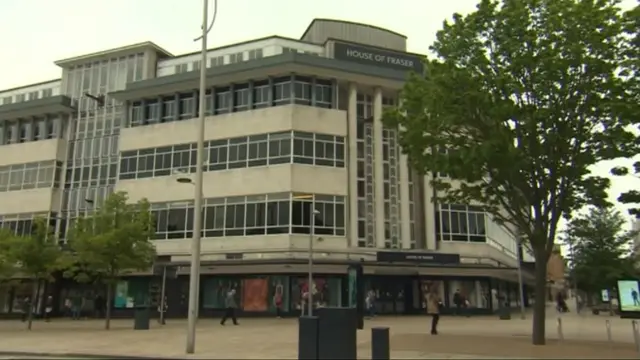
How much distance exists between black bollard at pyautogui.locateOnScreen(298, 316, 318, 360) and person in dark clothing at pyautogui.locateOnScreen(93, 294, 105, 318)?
29.4 meters

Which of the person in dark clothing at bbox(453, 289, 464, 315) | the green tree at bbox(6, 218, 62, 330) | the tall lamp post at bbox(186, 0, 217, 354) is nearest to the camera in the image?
the tall lamp post at bbox(186, 0, 217, 354)

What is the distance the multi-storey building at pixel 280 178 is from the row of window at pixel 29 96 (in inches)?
226

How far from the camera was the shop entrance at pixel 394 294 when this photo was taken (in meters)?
36.2

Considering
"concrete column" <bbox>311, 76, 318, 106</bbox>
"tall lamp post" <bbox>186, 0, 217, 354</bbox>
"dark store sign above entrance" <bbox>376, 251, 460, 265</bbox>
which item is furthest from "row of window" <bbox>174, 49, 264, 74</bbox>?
"tall lamp post" <bbox>186, 0, 217, 354</bbox>

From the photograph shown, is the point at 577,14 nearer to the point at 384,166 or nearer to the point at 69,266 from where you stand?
the point at 384,166

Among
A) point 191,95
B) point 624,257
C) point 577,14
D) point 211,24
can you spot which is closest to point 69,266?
point 191,95

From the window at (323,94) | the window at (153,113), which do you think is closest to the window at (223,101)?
the window at (153,113)

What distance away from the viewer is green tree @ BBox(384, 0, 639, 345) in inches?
626

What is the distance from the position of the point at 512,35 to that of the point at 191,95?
27.9 meters

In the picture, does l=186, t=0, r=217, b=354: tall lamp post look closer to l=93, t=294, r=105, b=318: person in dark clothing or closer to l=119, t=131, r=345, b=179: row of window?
l=119, t=131, r=345, b=179: row of window

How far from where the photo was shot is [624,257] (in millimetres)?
43531

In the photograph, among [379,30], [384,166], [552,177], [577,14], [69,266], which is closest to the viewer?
[577,14]

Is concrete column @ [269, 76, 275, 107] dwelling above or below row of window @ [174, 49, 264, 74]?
below

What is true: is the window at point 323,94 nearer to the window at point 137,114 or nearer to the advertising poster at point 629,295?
the window at point 137,114
